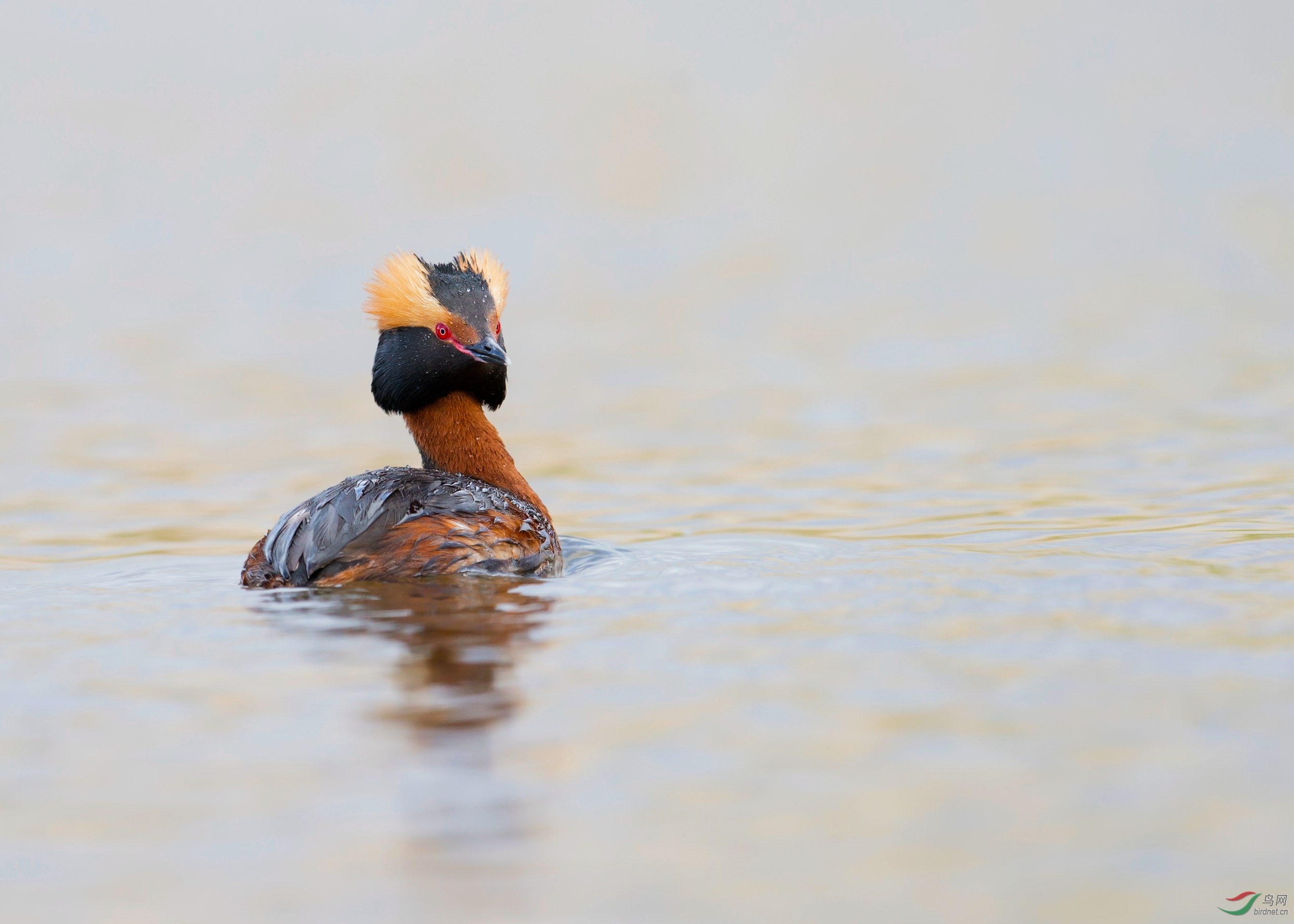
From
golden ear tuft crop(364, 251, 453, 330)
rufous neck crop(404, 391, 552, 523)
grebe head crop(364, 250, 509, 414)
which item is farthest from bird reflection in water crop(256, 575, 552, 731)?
golden ear tuft crop(364, 251, 453, 330)

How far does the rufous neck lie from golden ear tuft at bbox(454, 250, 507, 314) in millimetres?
630

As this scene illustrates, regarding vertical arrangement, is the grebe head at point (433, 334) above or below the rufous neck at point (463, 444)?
above

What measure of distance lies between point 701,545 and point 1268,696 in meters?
4.56

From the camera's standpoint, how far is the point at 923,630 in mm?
7121

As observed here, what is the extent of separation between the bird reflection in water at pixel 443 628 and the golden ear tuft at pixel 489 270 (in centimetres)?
214

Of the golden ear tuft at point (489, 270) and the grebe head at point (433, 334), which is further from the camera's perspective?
the golden ear tuft at point (489, 270)

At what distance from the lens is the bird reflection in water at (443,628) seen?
6129mm

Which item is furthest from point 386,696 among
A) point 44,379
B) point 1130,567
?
point 44,379

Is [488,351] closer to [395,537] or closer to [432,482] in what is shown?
[432,482]
